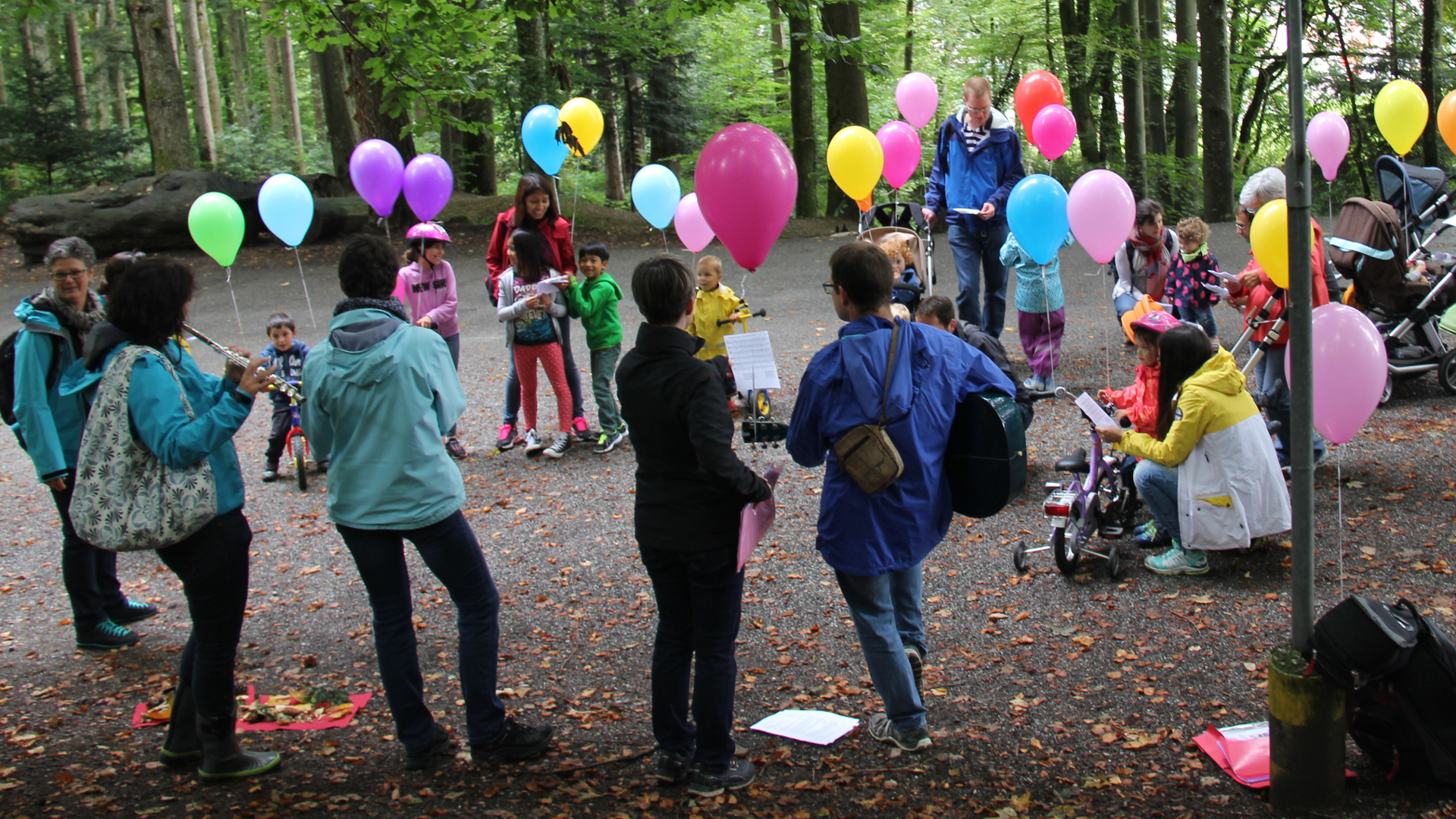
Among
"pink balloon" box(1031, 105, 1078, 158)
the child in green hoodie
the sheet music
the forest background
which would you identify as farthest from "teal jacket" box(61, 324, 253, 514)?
the forest background

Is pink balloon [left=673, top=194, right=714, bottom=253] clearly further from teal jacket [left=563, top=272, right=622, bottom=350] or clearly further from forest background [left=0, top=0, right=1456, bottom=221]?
forest background [left=0, top=0, right=1456, bottom=221]

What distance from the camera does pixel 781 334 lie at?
11484mm

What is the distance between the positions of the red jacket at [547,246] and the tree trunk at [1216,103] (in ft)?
37.4

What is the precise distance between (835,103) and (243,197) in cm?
1010

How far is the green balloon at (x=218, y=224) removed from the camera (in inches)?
321

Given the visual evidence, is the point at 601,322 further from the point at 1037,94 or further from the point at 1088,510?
the point at 1037,94

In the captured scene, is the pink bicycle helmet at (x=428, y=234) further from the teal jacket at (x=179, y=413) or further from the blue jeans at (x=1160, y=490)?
the blue jeans at (x=1160, y=490)

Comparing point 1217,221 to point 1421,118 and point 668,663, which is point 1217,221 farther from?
point 668,663

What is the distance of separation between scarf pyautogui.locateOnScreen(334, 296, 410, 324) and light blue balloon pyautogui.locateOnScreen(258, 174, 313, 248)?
5.85m

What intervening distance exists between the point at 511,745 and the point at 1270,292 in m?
5.10

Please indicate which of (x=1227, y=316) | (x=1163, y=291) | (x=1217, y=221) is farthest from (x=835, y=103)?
(x=1163, y=291)

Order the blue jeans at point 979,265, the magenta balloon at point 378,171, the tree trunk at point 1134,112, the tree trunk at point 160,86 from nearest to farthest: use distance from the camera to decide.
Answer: the blue jeans at point 979,265 → the magenta balloon at point 378,171 → the tree trunk at point 160,86 → the tree trunk at point 1134,112

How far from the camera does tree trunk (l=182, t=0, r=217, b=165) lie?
2459 centimetres

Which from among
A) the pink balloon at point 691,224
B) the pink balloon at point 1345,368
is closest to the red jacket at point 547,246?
the pink balloon at point 691,224
